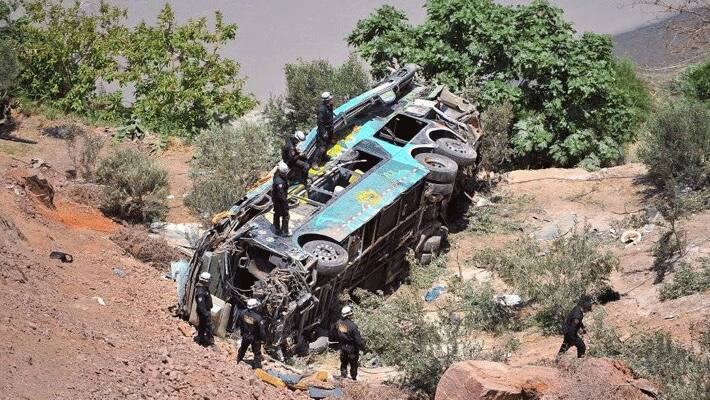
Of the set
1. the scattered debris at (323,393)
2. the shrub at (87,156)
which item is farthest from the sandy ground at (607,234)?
the shrub at (87,156)

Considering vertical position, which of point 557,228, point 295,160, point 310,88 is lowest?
point 557,228

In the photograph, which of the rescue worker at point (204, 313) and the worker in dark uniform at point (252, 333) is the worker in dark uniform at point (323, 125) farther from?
the worker in dark uniform at point (252, 333)

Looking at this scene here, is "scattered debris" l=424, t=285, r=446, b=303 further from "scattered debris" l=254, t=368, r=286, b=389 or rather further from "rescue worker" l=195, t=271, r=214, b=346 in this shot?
"scattered debris" l=254, t=368, r=286, b=389

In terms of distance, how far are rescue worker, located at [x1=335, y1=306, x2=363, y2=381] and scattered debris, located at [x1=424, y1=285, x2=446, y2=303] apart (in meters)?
3.99

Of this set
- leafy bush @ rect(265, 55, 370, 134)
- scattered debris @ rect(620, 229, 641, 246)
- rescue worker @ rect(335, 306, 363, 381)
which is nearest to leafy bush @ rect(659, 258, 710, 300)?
scattered debris @ rect(620, 229, 641, 246)

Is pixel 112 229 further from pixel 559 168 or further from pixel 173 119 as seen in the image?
pixel 559 168

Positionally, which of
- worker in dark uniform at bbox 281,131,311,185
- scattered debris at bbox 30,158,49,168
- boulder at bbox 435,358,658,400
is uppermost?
worker in dark uniform at bbox 281,131,311,185

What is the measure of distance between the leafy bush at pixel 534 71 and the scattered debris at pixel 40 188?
27.7 feet

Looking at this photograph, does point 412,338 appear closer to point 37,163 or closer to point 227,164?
point 227,164

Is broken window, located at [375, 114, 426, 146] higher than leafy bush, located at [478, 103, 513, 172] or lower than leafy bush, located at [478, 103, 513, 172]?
higher

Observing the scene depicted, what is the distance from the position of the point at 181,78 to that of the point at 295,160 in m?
10.3

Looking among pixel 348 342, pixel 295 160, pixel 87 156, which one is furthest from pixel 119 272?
pixel 87 156

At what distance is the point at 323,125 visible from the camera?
65.0 ft

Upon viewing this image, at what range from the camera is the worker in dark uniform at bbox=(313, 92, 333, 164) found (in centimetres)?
1973
